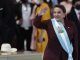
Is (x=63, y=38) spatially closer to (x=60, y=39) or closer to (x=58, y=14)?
(x=60, y=39)

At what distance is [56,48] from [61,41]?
0.47 ft

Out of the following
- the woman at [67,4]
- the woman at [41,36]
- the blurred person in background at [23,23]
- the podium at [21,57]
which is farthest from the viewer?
the woman at [67,4]

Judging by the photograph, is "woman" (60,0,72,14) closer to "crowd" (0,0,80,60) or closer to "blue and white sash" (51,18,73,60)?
"crowd" (0,0,80,60)

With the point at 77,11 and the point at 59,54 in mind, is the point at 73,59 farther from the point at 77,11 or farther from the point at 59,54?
the point at 77,11

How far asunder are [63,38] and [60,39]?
0.30 feet

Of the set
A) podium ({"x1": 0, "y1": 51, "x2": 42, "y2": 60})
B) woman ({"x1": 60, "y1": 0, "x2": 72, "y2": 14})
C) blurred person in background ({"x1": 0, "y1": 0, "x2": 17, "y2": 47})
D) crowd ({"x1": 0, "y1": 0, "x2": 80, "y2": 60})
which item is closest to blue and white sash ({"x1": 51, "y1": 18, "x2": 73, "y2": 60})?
podium ({"x1": 0, "y1": 51, "x2": 42, "y2": 60})

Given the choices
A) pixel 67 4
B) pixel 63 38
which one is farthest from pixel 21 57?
pixel 67 4

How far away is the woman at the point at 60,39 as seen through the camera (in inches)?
256

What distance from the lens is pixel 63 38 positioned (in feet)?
21.6

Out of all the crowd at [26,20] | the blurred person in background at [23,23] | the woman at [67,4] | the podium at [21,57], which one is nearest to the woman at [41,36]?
the crowd at [26,20]

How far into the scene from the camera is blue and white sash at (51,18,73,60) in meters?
6.52

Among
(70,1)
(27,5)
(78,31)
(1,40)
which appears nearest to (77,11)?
(70,1)

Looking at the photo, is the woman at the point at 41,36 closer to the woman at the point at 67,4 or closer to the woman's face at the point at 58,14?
the woman at the point at 67,4

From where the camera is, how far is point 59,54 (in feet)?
21.3
